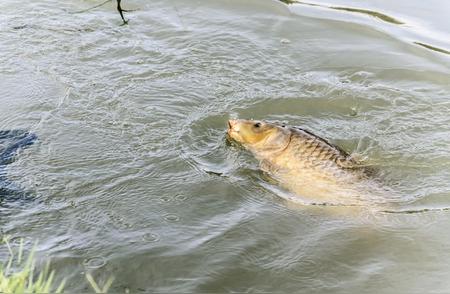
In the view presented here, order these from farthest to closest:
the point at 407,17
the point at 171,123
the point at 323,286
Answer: the point at 407,17, the point at 171,123, the point at 323,286

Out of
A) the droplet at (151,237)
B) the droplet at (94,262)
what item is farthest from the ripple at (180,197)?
the droplet at (94,262)

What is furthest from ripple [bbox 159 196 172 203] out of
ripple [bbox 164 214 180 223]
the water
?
ripple [bbox 164 214 180 223]

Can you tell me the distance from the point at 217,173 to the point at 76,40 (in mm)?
2910

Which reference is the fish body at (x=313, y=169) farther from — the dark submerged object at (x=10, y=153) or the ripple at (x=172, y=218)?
the dark submerged object at (x=10, y=153)

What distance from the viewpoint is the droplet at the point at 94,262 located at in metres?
3.87

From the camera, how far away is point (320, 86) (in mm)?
6293

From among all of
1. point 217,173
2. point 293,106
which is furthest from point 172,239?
point 293,106

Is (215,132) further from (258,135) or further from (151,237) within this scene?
(151,237)

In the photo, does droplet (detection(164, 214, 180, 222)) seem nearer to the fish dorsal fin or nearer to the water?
the water

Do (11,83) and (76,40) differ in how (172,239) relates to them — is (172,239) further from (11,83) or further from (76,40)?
(76,40)

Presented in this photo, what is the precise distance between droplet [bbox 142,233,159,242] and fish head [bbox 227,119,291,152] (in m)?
1.24

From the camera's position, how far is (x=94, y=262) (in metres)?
3.90

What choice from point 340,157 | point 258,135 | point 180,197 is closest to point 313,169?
point 340,157

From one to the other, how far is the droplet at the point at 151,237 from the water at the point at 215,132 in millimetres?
24
